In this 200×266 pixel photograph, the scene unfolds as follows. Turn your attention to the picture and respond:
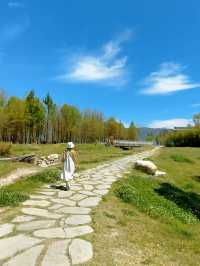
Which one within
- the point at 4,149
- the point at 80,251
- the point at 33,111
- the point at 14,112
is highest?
the point at 33,111

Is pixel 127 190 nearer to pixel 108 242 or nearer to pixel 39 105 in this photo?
pixel 108 242

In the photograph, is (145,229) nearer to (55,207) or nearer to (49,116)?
(55,207)

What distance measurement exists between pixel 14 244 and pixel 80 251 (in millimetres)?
934

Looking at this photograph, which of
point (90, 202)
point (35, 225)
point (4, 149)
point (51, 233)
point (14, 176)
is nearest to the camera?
point (51, 233)

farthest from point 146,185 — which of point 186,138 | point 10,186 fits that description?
point 186,138

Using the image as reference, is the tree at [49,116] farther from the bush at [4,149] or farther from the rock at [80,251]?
the rock at [80,251]

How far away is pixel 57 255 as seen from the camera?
3.73 m

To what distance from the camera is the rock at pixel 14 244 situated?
12.4ft

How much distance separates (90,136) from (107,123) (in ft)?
30.5

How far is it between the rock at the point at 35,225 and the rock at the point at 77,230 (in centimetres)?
38

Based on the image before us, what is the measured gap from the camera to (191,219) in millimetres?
6746

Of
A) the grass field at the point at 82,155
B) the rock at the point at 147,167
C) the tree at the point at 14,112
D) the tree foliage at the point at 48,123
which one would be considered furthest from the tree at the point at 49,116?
the rock at the point at 147,167

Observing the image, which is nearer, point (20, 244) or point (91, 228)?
point (20, 244)

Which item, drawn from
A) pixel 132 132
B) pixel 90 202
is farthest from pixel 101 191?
pixel 132 132
